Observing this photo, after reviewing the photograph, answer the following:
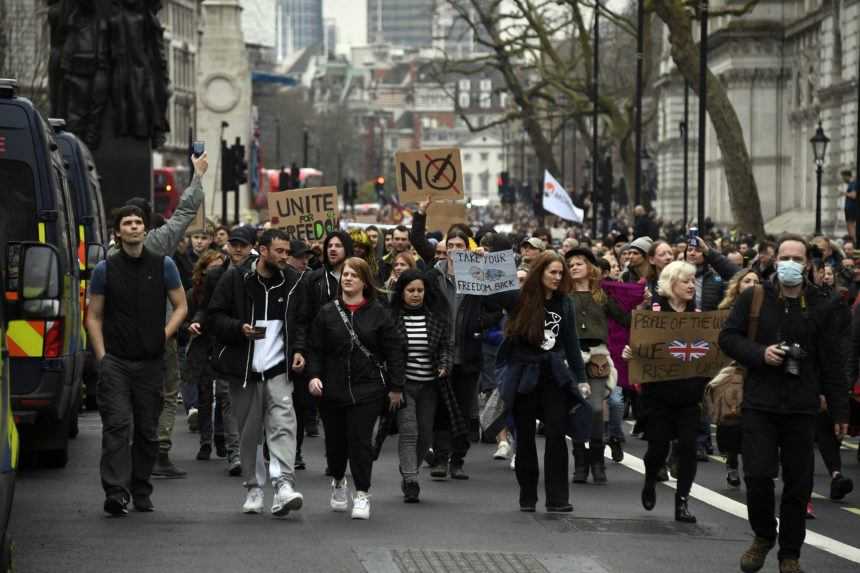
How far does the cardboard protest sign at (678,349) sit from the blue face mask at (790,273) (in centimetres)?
228

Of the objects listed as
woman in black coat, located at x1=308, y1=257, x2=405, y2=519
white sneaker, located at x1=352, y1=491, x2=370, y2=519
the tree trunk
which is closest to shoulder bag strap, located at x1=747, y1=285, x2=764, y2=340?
woman in black coat, located at x1=308, y1=257, x2=405, y2=519

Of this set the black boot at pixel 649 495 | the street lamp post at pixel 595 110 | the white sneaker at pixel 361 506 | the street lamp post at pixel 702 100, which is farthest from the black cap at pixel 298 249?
the street lamp post at pixel 595 110

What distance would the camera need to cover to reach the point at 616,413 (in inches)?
644

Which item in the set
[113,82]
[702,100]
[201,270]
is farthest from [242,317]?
[702,100]

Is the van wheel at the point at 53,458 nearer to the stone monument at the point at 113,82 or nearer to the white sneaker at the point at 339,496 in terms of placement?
the white sneaker at the point at 339,496

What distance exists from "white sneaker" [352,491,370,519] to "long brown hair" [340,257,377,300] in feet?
3.96

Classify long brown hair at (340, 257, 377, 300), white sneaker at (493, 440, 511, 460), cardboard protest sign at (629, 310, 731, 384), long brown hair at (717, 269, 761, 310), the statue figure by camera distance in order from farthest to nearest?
the statue figure → white sneaker at (493, 440, 511, 460) → long brown hair at (717, 269, 761, 310) → cardboard protest sign at (629, 310, 731, 384) → long brown hair at (340, 257, 377, 300)

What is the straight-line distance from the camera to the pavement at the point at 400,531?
11227mm

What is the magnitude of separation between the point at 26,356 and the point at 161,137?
17972 mm

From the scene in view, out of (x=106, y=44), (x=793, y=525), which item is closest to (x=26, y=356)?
(x=793, y=525)

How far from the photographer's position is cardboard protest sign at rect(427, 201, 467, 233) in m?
21.7

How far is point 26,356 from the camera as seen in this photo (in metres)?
14.1

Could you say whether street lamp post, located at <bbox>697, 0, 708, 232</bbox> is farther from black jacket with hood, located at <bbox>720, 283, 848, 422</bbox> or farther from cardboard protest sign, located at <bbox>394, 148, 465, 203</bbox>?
black jacket with hood, located at <bbox>720, 283, 848, 422</bbox>

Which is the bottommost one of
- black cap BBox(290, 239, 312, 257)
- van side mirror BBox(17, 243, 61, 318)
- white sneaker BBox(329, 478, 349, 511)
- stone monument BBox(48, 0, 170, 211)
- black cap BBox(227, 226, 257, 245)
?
white sneaker BBox(329, 478, 349, 511)
